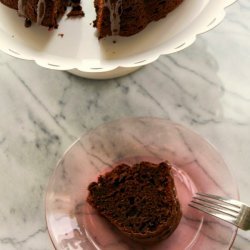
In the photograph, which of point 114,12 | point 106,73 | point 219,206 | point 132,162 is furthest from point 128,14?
point 219,206

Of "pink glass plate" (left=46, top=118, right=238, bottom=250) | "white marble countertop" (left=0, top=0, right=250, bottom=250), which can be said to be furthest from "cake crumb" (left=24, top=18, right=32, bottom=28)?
"pink glass plate" (left=46, top=118, right=238, bottom=250)

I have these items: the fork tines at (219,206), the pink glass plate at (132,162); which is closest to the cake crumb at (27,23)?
the pink glass plate at (132,162)

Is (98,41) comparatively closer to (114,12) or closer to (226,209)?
(114,12)

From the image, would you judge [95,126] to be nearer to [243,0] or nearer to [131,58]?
[131,58]

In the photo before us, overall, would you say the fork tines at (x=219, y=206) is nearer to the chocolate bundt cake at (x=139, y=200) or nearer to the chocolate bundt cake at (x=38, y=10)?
the chocolate bundt cake at (x=139, y=200)

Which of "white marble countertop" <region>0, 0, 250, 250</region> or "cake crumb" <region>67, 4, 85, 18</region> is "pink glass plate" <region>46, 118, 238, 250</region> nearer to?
"white marble countertop" <region>0, 0, 250, 250</region>

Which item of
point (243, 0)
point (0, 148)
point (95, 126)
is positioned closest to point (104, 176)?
point (95, 126)
